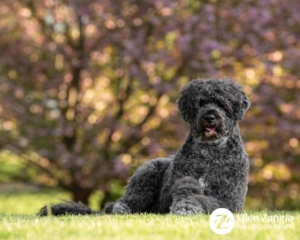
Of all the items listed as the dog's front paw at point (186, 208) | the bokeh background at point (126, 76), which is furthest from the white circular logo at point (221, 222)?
the bokeh background at point (126, 76)

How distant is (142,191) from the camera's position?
6.92 metres

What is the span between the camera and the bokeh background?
12.2 metres

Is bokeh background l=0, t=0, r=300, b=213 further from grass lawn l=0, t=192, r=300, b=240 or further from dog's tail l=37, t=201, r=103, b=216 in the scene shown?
grass lawn l=0, t=192, r=300, b=240

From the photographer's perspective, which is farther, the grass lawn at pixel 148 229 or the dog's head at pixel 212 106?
the dog's head at pixel 212 106

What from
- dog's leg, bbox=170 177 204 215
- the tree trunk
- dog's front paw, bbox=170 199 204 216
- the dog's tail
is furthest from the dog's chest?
the tree trunk

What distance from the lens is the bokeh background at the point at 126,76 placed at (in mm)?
12156

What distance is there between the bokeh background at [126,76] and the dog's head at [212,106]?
5283 mm

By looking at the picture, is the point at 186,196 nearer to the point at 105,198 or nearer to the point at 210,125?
the point at 210,125

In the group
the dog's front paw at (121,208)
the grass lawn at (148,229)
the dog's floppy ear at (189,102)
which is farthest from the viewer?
the dog's front paw at (121,208)

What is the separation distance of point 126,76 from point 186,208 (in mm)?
7033

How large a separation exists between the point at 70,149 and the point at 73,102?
901mm

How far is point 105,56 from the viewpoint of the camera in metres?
12.9

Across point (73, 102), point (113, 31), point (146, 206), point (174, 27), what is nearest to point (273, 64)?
point (174, 27)

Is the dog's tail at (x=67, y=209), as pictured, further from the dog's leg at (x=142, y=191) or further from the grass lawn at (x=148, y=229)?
the grass lawn at (x=148, y=229)
